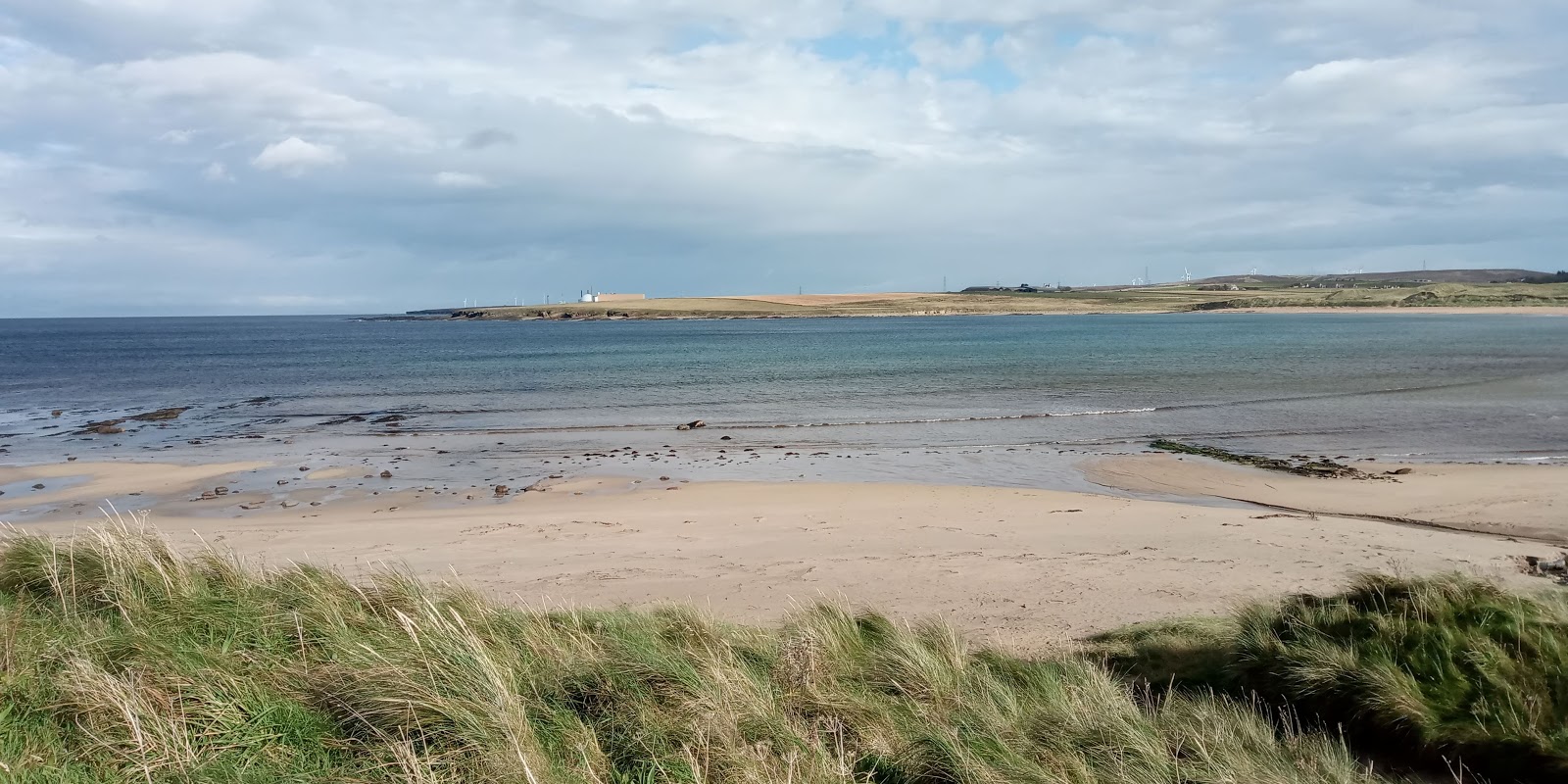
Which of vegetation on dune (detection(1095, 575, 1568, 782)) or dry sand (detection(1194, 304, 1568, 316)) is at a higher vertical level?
dry sand (detection(1194, 304, 1568, 316))

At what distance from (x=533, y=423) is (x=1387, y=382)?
35.5 metres

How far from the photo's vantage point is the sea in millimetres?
23500

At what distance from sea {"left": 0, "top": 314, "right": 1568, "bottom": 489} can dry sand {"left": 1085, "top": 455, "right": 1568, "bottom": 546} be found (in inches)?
70.7

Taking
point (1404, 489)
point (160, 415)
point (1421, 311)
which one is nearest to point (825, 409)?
point (1404, 489)

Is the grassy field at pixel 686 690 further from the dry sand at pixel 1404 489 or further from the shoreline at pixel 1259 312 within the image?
the shoreline at pixel 1259 312

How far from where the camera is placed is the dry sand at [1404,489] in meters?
14.5

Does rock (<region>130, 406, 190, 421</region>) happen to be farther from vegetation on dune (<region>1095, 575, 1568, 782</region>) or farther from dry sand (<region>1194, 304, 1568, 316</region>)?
dry sand (<region>1194, 304, 1568, 316</region>)

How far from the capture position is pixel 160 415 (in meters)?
35.4

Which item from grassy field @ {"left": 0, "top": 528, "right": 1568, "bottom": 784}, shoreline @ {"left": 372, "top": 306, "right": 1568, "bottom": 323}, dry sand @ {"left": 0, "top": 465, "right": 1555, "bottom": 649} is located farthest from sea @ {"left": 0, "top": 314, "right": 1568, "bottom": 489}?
shoreline @ {"left": 372, "top": 306, "right": 1568, "bottom": 323}

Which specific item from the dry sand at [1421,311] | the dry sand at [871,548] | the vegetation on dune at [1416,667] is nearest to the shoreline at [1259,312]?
the dry sand at [1421,311]

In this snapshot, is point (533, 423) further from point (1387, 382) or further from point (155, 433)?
point (1387, 382)

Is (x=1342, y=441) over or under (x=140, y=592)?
under

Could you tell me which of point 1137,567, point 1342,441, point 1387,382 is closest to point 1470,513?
point 1137,567

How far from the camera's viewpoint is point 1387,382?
39688 mm
